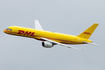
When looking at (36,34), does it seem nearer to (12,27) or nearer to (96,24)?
(12,27)

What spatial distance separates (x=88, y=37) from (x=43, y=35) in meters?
17.3

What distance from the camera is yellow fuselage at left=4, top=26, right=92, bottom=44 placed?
92.4 metres

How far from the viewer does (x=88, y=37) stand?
102 metres

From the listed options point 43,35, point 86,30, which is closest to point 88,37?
point 86,30

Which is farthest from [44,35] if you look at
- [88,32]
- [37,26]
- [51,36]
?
[88,32]

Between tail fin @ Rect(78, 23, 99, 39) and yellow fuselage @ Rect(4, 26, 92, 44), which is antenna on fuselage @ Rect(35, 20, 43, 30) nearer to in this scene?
yellow fuselage @ Rect(4, 26, 92, 44)

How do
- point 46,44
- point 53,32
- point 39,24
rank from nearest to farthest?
point 46,44 → point 53,32 → point 39,24

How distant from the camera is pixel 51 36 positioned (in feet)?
315

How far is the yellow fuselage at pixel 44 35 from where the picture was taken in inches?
3637

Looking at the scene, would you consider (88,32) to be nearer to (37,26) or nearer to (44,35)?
(44,35)

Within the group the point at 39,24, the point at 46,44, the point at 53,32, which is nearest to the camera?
the point at 46,44

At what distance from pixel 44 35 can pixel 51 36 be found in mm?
2686

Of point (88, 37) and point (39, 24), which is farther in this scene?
point (39, 24)

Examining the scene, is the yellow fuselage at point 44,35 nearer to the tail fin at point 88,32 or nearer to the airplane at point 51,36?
the airplane at point 51,36
